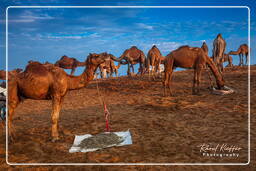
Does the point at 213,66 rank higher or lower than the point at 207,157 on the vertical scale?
higher

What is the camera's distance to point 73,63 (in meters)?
25.4

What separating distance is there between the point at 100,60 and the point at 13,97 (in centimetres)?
259

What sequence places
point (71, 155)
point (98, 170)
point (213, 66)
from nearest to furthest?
point (98, 170) → point (71, 155) → point (213, 66)

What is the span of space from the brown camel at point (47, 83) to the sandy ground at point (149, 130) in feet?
3.49

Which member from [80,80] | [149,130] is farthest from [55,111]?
[149,130]

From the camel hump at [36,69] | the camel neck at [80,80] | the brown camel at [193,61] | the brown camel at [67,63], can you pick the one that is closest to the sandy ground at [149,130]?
the brown camel at [193,61]

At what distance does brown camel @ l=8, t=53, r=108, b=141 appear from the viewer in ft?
17.5

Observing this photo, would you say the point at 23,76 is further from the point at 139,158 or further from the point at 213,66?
the point at 213,66

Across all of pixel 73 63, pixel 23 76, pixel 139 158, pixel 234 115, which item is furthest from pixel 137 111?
pixel 73 63

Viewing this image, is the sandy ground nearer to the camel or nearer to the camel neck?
the camel neck

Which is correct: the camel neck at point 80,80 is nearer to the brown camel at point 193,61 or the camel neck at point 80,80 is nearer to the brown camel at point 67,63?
the brown camel at point 193,61

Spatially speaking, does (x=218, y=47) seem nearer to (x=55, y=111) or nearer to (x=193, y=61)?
(x=193, y=61)

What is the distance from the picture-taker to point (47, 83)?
17.7 feet

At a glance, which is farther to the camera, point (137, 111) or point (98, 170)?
point (137, 111)
